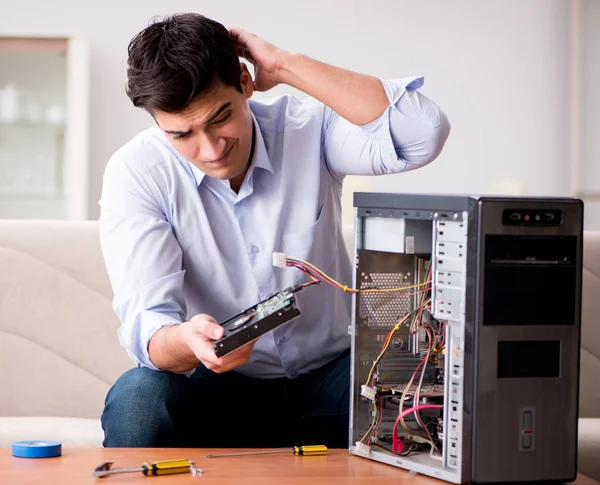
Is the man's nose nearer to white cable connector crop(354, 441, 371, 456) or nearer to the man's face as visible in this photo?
the man's face

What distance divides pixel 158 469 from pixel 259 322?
0.23m

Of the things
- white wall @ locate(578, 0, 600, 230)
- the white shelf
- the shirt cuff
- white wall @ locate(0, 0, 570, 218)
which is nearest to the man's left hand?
the shirt cuff

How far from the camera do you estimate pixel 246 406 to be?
159 centimetres

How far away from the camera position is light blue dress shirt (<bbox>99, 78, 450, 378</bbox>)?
147cm

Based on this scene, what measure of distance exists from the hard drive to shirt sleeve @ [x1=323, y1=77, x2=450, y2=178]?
0.45 metres

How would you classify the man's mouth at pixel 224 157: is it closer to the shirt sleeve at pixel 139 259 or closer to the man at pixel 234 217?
the man at pixel 234 217

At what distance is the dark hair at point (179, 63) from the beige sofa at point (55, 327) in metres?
0.67

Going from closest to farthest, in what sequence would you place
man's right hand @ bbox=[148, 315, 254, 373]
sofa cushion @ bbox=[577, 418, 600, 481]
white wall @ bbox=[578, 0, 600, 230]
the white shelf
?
man's right hand @ bbox=[148, 315, 254, 373], sofa cushion @ bbox=[577, 418, 600, 481], the white shelf, white wall @ bbox=[578, 0, 600, 230]

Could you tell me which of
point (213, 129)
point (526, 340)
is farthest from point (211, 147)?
point (526, 340)

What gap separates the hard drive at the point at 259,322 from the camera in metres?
1.07

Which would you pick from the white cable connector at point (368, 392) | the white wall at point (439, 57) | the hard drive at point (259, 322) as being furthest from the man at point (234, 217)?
the white wall at point (439, 57)

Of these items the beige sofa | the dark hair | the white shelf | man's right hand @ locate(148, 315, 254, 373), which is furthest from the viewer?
the white shelf

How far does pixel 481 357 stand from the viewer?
3.44 feet

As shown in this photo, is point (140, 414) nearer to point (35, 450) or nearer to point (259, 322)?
point (35, 450)
